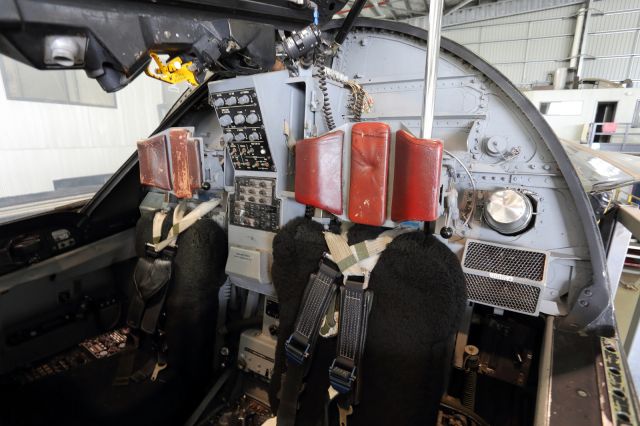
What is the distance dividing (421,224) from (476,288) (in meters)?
0.38

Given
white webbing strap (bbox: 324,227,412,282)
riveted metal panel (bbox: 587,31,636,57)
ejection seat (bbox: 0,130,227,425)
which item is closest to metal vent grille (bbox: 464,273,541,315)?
white webbing strap (bbox: 324,227,412,282)

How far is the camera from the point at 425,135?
973 mm

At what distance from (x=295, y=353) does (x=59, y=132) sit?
2286 millimetres

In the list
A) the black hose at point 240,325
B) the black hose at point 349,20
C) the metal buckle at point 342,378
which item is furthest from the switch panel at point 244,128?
the black hose at point 240,325

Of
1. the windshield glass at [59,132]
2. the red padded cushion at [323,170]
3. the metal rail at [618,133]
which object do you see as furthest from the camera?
the metal rail at [618,133]

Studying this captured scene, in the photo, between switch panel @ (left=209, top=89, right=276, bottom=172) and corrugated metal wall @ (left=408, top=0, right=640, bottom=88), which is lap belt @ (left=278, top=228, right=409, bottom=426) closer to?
switch panel @ (left=209, top=89, right=276, bottom=172)

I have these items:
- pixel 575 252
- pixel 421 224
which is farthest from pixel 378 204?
pixel 575 252

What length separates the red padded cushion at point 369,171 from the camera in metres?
1.08

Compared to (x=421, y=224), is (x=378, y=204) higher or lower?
higher

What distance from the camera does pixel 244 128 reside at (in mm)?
1478

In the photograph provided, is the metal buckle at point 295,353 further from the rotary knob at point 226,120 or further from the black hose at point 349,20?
the black hose at point 349,20

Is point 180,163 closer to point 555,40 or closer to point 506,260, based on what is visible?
point 506,260

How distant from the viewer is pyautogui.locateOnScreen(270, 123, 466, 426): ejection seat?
1.06 m

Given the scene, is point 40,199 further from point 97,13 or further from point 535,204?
point 535,204
